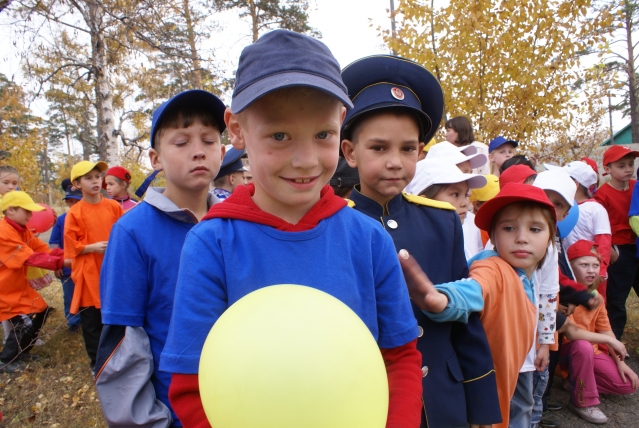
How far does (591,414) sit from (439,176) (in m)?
2.75

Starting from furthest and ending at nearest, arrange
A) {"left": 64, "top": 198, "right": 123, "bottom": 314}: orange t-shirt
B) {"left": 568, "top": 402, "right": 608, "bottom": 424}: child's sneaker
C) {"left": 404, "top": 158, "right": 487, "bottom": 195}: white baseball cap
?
{"left": 64, "top": 198, "right": 123, "bottom": 314}: orange t-shirt
{"left": 568, "top": 402, "right": 608, "bottom": 424}: child's sneaker
{"left": 404, "top": 158, "right": 487, "bottom": 195}: white baseball cap

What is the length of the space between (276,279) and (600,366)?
4.26 m

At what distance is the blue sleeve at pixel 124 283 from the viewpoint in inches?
59.5

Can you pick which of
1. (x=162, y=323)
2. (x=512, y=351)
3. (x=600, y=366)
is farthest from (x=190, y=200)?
(x=600, y=366)

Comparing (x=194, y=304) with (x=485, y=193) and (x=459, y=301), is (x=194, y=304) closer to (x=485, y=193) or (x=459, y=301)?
(x=459, y=301)

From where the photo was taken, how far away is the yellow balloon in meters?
0.78

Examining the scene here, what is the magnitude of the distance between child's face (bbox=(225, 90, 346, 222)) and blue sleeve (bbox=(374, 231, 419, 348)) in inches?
11.3

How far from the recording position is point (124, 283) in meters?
1.53

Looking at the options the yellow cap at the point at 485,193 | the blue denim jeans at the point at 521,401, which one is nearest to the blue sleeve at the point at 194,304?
the blue denim jeans at the point at 521,401

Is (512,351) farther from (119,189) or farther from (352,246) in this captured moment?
(119,189)

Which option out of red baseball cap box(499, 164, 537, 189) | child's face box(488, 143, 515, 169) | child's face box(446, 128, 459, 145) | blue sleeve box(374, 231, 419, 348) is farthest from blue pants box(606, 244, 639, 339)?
blue sleeve box(374, 231, 419, 348)

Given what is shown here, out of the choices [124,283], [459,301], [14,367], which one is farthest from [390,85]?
[14,367]

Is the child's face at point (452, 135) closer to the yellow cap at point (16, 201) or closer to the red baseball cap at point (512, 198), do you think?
the red baseball cap at point (512, 198)

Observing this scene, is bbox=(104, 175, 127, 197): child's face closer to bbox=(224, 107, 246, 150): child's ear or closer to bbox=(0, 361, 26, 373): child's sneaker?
bbox=(0, 361, 26, 373): child's sneaker
